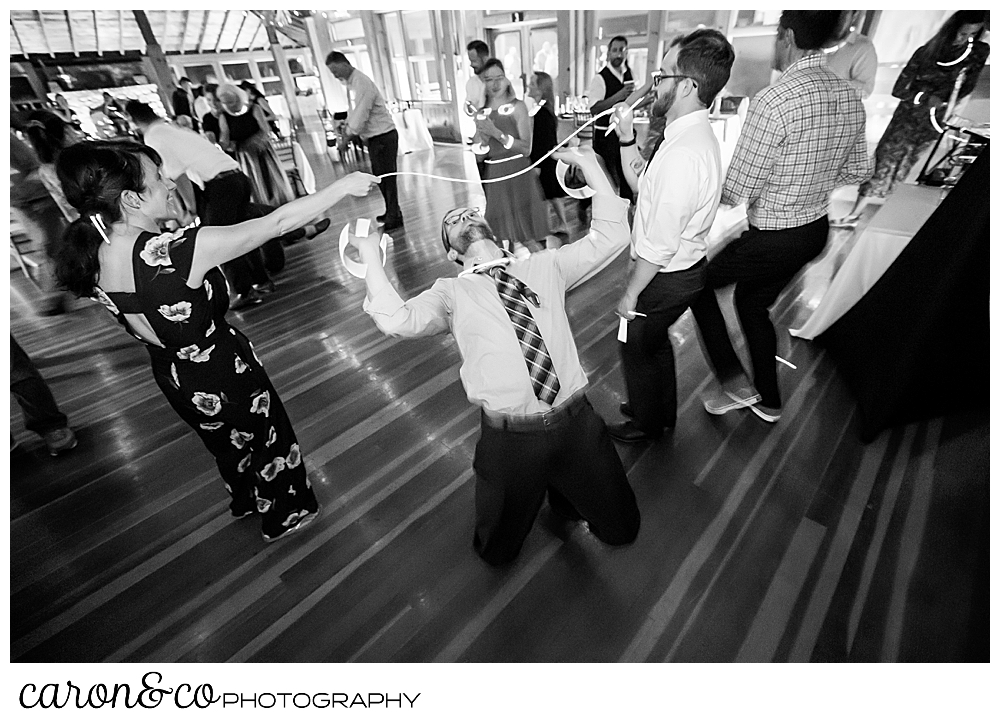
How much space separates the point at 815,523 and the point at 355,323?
2.67 m

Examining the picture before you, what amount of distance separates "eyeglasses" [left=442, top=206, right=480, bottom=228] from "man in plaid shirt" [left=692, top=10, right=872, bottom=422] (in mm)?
900

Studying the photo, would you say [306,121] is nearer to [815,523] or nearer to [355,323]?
[355,323]

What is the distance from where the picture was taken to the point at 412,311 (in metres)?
1.13

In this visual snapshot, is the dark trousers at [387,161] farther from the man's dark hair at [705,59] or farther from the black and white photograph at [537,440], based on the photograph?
the man's dark hair at [705,59]

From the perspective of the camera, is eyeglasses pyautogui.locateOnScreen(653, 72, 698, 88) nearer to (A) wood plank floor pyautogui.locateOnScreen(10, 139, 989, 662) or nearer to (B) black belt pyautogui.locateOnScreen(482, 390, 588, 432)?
(B) black belt pyautogui.locateOnScreen(482, 390, 588, 432)

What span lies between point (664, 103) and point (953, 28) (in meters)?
3.19

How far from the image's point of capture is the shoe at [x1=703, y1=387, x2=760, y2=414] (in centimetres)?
209

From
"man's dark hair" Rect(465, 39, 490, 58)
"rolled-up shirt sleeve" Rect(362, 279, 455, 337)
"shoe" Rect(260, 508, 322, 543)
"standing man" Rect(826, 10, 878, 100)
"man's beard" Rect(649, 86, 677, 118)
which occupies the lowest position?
"shoe" Rect(260, 508, 322, 543)

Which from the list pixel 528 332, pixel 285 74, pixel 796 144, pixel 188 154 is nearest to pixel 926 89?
pixel 796 144

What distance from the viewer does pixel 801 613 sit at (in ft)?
4.53

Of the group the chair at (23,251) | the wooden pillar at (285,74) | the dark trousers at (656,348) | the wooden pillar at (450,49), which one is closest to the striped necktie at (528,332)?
the dark trousers at (656,348)

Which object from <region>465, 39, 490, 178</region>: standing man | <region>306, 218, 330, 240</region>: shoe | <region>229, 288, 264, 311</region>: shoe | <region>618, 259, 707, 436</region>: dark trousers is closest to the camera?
<region>618, 259, 707, 436</region>: dark trousers

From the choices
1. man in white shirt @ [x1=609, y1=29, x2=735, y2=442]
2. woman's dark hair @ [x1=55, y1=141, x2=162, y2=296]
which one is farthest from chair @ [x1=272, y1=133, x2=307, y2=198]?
man in white shirt @ [x1=609, y1=29, x2=735, y2=442]

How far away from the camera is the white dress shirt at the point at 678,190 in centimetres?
131
